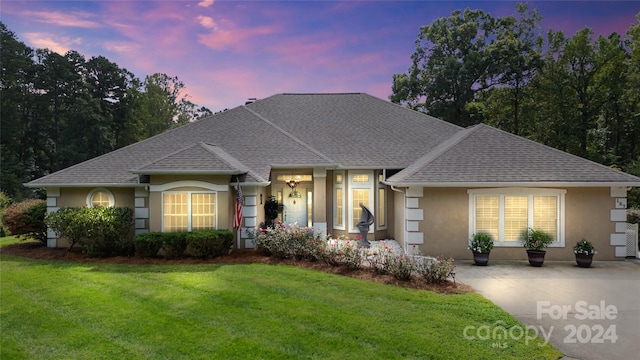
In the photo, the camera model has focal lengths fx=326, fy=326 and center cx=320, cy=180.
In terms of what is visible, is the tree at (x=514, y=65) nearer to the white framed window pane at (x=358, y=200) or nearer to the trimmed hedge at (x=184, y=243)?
the white framed window pane at (x=358, y=200)

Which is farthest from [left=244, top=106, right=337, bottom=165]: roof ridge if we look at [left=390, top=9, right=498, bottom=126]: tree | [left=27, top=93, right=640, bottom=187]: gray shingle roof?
[left=390, top=9, right=498, bottom=126]: tree

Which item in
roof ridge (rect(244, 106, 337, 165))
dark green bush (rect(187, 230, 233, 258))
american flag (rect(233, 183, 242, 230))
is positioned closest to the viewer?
dark green bush (rect(187, 230, 233, 258))

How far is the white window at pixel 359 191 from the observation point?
14414mm

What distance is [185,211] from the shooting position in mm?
10898

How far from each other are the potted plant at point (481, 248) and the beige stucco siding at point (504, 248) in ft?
1.95

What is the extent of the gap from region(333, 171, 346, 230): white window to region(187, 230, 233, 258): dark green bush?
5.50m

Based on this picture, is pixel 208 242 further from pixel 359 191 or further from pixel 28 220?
pixel 28 220

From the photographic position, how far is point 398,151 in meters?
15.1

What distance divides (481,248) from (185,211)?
9716 mm

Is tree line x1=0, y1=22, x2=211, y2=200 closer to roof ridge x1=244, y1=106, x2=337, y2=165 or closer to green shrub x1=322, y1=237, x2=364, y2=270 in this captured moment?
roof ridge x1=244, y1=106, x2=337, y2=165

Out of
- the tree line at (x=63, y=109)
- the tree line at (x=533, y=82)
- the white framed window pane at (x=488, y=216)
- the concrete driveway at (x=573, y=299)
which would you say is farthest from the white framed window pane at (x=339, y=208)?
the tree line at (x=63, y=109)

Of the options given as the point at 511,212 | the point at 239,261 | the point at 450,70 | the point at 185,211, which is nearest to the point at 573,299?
the point at 511,212

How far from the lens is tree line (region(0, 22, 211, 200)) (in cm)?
3111

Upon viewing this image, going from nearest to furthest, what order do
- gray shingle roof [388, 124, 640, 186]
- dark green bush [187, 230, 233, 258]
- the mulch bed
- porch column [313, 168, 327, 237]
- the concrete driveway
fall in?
the concrete driveway
the mulch bed
dark green bush [187, 230, 233, 258]
gray shingle roof [388, 124, 640, 186]
porch column [313, 168, 327, 237]
